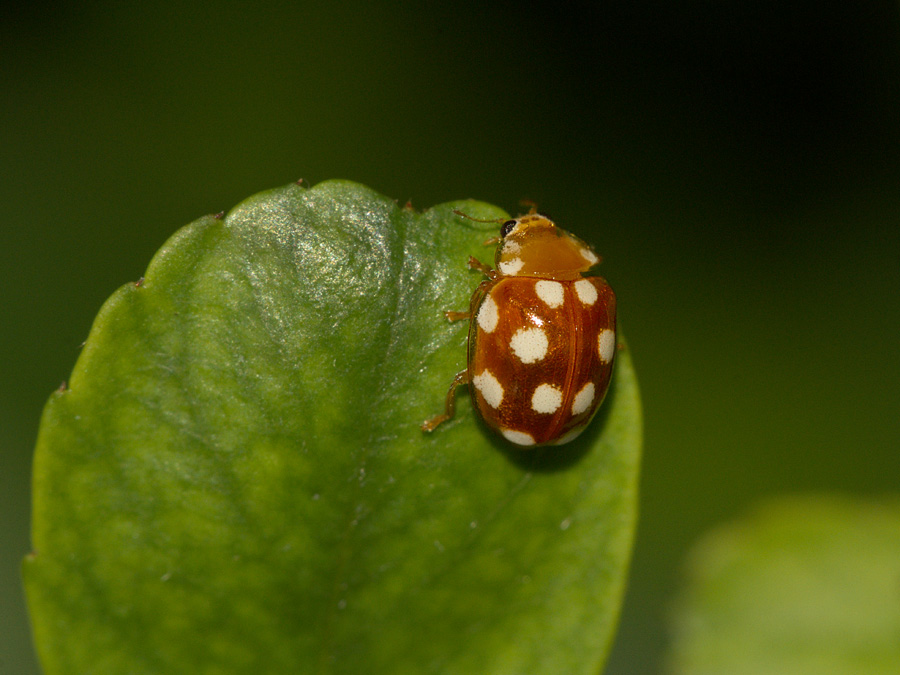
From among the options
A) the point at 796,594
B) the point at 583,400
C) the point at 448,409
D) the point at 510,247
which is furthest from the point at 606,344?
the point at 796,594

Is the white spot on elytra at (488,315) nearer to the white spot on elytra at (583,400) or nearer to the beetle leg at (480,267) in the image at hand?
the beetle leg at (480,267)

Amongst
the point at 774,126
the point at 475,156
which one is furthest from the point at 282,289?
the point at 774,126

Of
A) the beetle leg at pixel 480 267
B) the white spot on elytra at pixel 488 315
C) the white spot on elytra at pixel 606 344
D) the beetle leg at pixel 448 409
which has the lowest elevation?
the beetle leg at pixel 448 409

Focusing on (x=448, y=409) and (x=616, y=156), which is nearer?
(x=448, y=409)

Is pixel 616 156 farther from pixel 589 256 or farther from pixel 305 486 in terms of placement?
pixel 305 486

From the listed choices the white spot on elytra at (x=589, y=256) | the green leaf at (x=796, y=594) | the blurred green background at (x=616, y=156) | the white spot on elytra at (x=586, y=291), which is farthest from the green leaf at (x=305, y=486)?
the blurred green background at (x=616, y=156)

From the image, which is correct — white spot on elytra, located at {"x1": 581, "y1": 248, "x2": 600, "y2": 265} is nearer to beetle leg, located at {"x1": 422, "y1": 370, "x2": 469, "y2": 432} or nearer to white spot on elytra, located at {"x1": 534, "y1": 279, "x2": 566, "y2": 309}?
white spot on elytra, located at {"x1": 534, "y1": 279, "x2": 566, "y2": 309}

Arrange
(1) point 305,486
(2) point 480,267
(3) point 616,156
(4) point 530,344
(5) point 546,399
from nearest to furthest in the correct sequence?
(1) point 305,486, (2) point 480,267, (5) point 546,399, (4) point 530,344, (3) point 616,156
